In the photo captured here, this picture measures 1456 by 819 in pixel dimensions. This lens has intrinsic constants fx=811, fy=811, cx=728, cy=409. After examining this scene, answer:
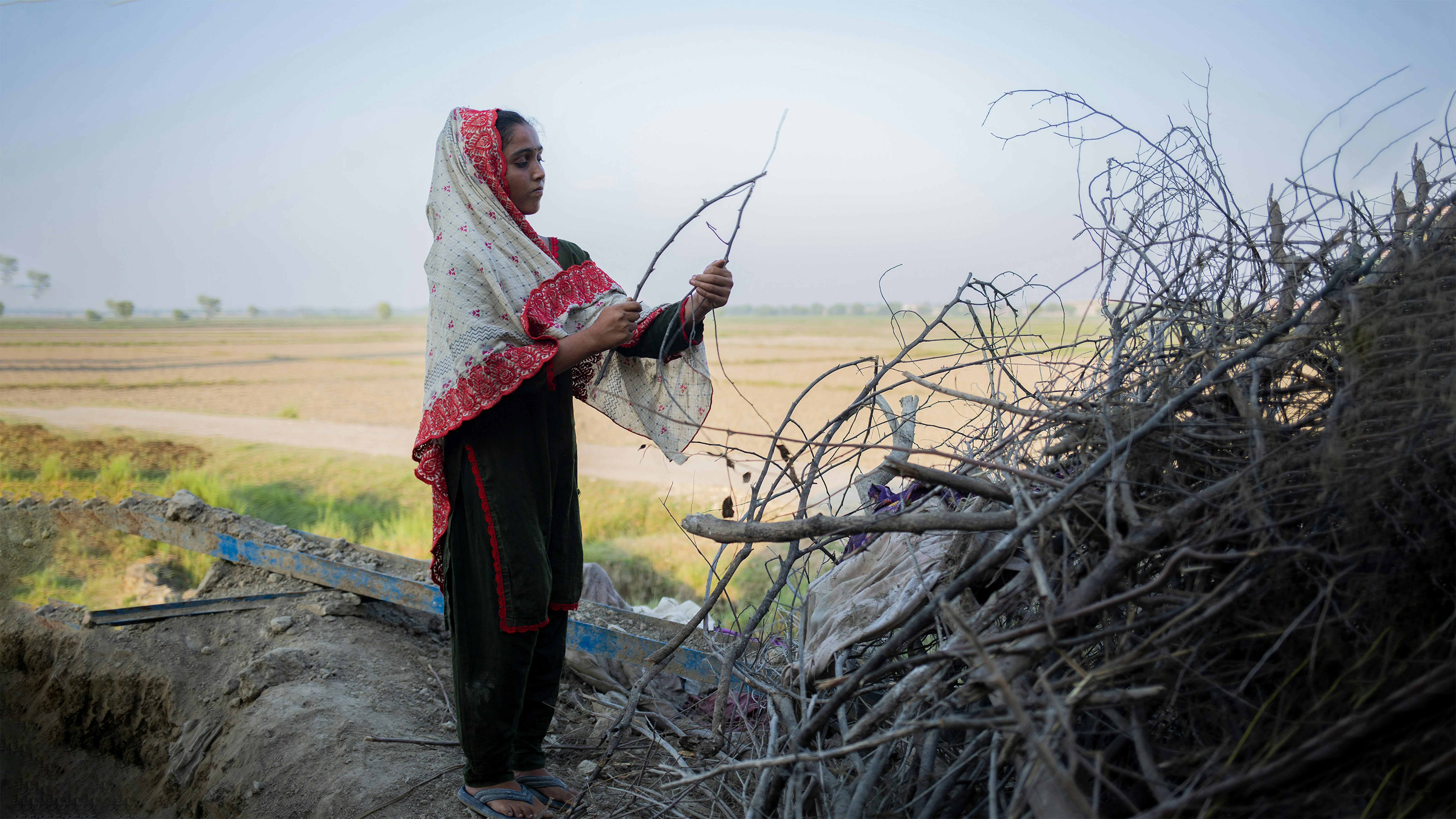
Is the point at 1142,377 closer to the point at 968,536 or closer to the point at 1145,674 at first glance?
the point at 968,536

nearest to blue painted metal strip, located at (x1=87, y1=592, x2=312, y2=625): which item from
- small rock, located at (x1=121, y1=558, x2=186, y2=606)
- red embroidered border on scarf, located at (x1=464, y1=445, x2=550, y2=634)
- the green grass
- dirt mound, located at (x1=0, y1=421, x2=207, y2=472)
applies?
the green grass

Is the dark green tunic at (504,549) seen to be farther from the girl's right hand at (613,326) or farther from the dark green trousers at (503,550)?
the girl's right hand at (613,326)

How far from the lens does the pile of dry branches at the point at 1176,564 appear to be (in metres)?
1.30

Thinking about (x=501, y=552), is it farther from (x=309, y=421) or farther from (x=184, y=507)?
(x=309, y=421)

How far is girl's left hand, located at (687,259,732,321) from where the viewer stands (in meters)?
2.17

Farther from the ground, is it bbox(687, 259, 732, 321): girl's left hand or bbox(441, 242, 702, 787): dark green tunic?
bbox(687, 259, 732, 321): girl's left hand

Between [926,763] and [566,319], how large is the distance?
1.40m

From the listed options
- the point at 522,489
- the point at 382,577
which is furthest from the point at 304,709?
the point at 522,489

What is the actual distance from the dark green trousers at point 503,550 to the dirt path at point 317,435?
9822mm

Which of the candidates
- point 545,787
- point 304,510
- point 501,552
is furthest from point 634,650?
point 304,510

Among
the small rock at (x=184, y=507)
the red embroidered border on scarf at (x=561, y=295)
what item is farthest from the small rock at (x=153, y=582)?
the red embroidered border on scarf at (x=561, y=295)

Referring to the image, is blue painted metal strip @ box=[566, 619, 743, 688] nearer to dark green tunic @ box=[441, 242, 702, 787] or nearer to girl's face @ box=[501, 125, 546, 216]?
dark green tunic @ box=[441, 242, 702, 787]

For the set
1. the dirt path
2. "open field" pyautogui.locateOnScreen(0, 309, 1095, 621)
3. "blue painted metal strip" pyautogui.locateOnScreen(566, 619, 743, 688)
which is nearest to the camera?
"blue painted metal strip" pyautogui.locateOnScreen(566, 619, 743, 688)

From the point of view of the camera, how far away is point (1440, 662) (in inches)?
48.4
